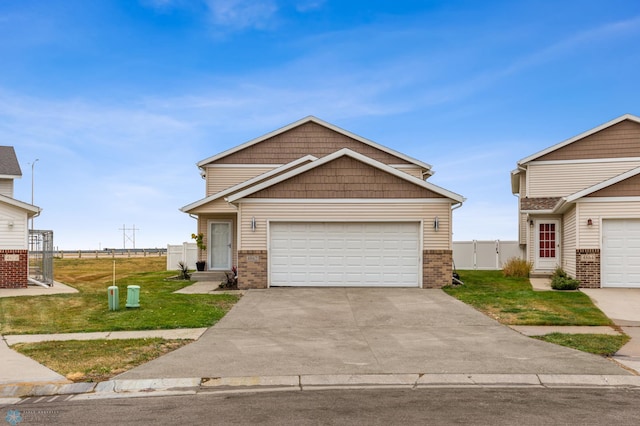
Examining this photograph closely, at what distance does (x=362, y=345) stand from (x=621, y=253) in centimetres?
1297

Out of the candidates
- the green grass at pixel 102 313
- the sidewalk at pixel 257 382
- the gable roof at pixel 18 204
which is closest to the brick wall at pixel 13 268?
the gable roof at pixel 18 204

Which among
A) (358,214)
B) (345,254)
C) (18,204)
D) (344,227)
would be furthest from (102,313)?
(18,204)

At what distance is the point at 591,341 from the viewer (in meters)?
11.6

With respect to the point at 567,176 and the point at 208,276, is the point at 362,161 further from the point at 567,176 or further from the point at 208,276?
the point at 567,176

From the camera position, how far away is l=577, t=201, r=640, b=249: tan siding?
20047 millimetres

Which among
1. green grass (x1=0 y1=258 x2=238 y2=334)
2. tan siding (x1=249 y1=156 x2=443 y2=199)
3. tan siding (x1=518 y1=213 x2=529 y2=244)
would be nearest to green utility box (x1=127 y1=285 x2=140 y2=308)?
green grass (x1=0 y1=258 x2=238 y2=334)

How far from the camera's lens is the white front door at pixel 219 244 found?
87.7ft

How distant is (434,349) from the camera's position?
10992mm

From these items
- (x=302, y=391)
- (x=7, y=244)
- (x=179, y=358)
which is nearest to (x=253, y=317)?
(x=179, y=358)

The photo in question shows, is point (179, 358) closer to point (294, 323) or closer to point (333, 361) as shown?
point (333, 361)

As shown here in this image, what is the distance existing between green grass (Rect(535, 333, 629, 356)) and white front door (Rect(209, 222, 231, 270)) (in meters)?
17.0

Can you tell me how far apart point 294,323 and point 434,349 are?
3.96 meters

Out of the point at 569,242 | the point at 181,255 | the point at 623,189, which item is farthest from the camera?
the point at 181,255

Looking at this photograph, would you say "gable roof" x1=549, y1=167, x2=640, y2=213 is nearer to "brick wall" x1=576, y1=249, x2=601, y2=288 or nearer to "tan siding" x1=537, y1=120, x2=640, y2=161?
"brick wall" x1=576, y1=249, x2=601, y2=288
